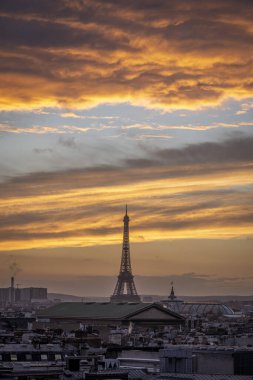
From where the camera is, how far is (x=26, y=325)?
158 m

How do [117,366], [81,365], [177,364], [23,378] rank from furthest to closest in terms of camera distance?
[81,365] < [117,366] < [23,378] < [177,364]

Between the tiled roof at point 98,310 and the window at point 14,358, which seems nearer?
the window at point 14,358

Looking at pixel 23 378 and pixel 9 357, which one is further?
pixel 9 357

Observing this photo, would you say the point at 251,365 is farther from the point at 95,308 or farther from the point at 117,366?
the point at 95,308

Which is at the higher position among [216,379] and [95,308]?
[95,308]

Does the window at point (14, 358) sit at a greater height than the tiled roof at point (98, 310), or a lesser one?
lesser

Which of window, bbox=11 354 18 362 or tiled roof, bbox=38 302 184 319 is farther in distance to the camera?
tiled roof, bbox=38 302 184 319

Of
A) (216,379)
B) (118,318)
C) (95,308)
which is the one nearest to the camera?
(216,379)

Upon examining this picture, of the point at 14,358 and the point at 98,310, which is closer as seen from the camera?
the point at 14,358

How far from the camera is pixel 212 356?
55.2 meters

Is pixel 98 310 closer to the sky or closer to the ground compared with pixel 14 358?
closer to the sky

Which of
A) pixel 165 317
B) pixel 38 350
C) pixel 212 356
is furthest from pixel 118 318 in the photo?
pixel 212 356

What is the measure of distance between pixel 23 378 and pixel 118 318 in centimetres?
9564

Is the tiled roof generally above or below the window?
above
